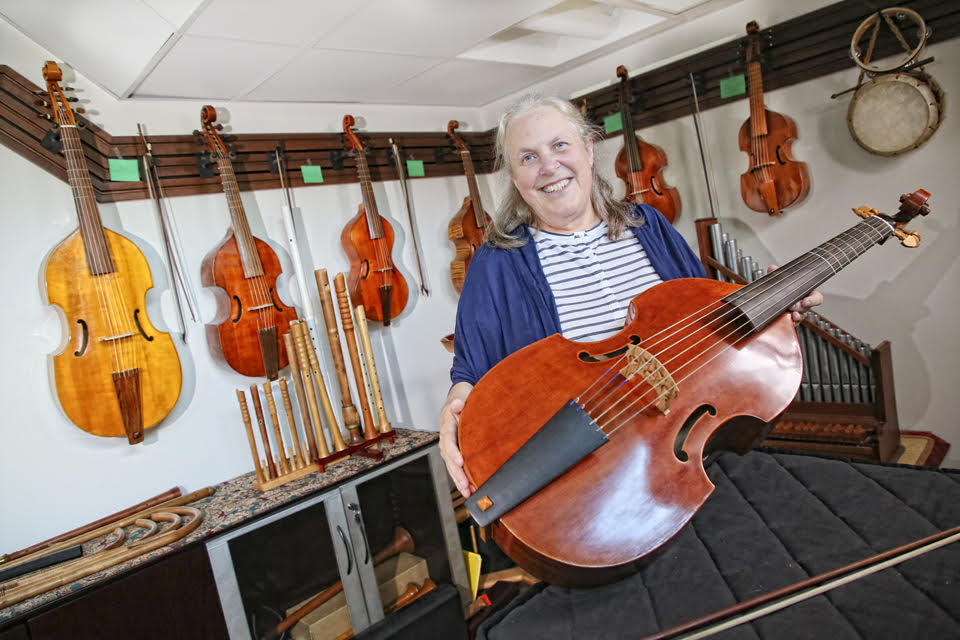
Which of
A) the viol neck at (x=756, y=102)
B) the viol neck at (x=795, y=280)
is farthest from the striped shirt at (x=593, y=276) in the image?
the viol neck at (x=756, y=102)

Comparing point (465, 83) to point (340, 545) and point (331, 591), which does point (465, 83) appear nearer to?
point (340, 545)

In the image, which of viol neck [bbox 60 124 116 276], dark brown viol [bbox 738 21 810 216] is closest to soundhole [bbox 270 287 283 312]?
viol neck [bbox 60 124 116 276]

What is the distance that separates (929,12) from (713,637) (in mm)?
2801

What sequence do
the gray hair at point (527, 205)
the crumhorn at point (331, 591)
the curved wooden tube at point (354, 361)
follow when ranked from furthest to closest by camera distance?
the curved wooden tube at point (354, 361) < the crumhorn at point (331, 591) < the gray hair at point (527, 205)

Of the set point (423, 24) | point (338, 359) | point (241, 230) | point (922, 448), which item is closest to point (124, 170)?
point (241, 230)

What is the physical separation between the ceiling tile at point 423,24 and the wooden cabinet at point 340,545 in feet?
5.66

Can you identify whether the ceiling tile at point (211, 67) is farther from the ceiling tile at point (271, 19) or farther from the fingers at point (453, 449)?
the fingers at point (453, 449)

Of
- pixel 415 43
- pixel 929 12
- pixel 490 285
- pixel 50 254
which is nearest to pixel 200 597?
pixel 50 254

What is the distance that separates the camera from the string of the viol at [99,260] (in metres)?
1.96

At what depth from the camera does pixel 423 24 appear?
2.30 m

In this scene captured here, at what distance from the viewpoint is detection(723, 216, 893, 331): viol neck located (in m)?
0.99

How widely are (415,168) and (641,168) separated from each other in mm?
1301

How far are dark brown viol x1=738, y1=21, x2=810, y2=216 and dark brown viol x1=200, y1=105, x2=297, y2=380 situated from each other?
232 cm

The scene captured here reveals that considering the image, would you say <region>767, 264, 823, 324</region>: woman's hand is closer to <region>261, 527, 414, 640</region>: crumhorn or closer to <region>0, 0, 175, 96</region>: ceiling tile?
<region>261, 527, 414, 640</region>: crumhorn
